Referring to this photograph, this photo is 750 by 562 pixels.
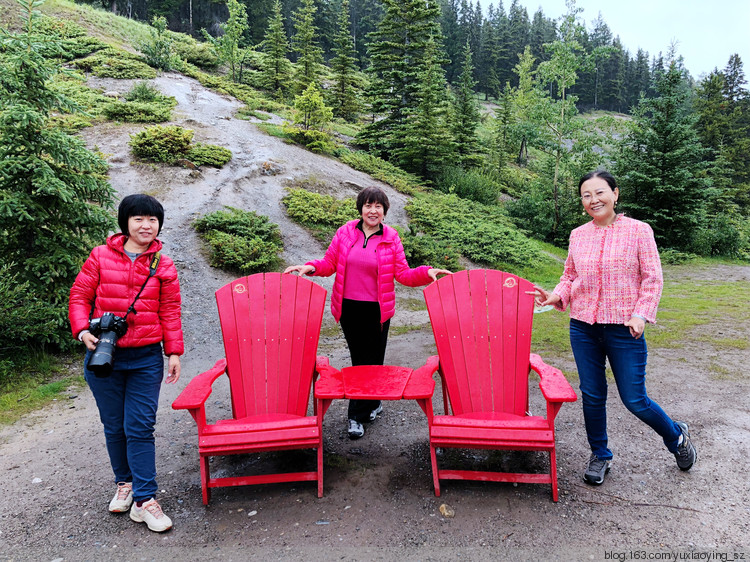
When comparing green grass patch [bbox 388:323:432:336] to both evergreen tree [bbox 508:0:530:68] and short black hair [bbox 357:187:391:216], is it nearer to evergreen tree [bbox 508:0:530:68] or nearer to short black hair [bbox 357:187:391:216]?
short black hair [bbox 357:187:391:216]

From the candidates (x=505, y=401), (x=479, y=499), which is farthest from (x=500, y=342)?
(x=479, y=499)

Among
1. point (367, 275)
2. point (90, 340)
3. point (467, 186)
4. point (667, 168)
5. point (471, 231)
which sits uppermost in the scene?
point (667, 168)

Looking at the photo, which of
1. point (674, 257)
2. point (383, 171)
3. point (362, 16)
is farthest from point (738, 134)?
point (362, 16)

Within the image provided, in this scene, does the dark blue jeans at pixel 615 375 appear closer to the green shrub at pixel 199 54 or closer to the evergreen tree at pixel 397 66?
the evergreen tree at pixel 397 66

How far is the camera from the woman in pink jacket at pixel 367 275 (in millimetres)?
3426

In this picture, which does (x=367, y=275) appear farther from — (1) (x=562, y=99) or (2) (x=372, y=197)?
(1) (x=562, y=99)

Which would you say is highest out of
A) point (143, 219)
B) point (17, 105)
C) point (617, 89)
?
point (617, 89)

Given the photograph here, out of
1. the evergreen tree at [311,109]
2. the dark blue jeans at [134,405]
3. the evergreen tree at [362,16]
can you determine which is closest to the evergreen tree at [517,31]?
the evergreen tree at [362,16]

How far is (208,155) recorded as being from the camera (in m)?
11.5

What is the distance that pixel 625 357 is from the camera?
2590 millimetres

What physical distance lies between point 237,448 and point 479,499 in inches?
57.0

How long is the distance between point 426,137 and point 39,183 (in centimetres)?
A: 1222

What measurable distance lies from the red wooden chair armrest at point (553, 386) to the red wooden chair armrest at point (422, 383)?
650mm

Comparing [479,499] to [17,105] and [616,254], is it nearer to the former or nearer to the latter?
[616,254]
